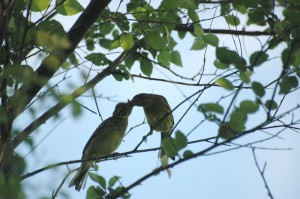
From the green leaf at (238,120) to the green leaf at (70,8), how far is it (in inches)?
80.5

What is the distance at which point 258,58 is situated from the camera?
2.67 meters

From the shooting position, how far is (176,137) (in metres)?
2.62

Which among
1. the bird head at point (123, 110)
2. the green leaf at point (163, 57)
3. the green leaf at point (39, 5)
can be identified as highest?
the bird head at point (123, 110)

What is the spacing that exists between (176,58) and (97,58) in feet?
2.37

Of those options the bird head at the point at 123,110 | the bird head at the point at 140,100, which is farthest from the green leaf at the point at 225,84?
the bird head at the point at 140,100

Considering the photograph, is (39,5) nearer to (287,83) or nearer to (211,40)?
(211,40)

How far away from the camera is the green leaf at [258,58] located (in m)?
2.66

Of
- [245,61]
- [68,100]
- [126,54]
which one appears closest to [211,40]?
[245,61]

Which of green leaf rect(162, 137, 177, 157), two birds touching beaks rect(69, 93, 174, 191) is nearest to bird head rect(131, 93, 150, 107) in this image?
two birds touching beaks rect(69, 93, 174, 191)

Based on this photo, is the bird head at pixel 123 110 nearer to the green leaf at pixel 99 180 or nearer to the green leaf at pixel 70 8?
the green leaf at pixel 70 8

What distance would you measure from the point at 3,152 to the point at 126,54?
2.26 m

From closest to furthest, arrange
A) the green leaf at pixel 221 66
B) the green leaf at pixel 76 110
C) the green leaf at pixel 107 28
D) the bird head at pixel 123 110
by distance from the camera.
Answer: the green leaf at pixel 76 110
the green leaf at pixel 221 66
the green leaf at pixel 107 28
the bird head at pixel 123 110

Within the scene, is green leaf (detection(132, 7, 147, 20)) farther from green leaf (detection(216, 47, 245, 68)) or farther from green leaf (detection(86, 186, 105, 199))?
green leaf (detection(216, 47, 245, 68))

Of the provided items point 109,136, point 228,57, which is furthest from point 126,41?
point 109,136
